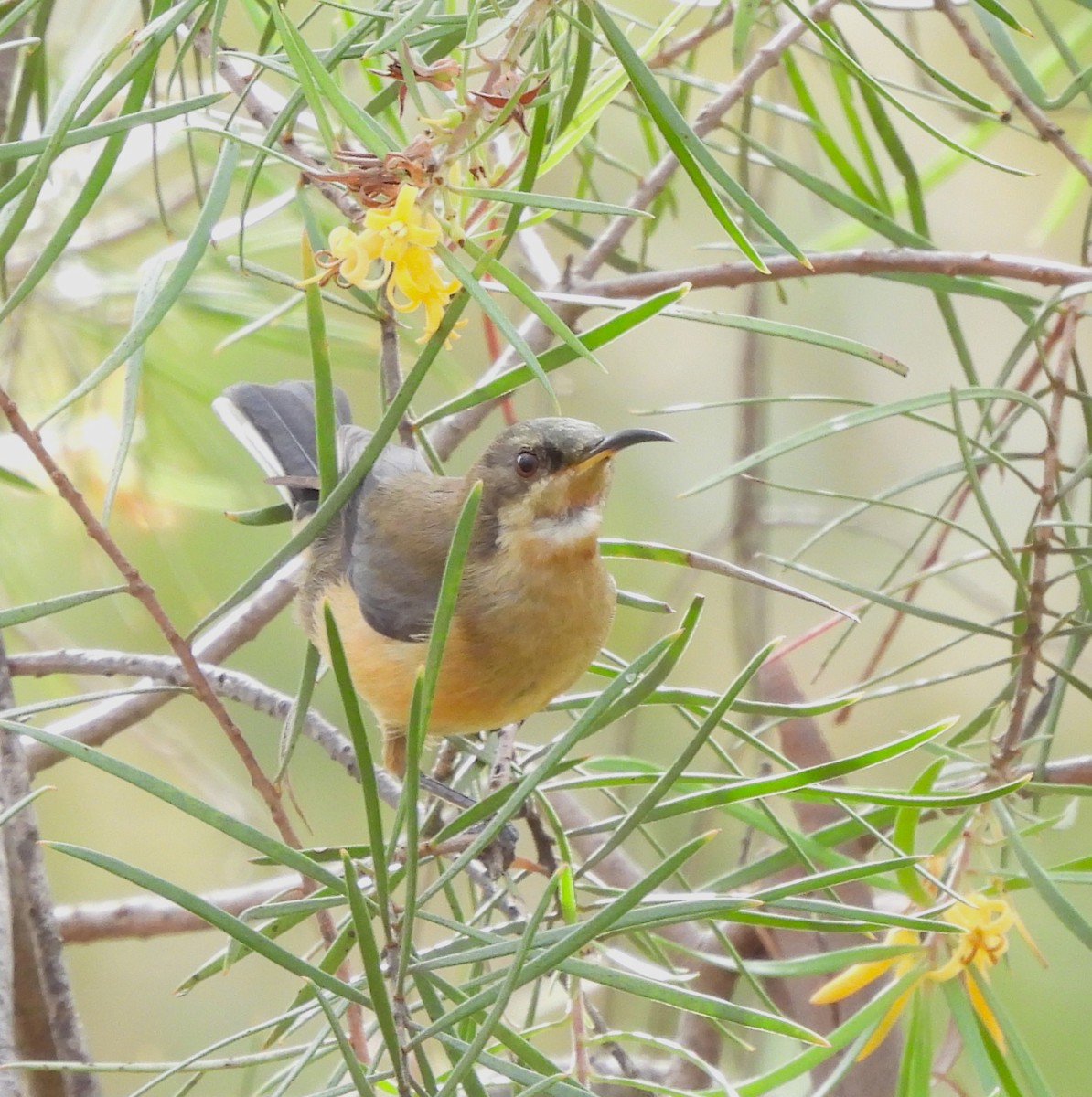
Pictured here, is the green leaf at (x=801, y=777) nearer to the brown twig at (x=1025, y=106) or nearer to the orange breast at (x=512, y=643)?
the brown twig at (x=1025, y=106)

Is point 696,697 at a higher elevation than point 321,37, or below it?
below

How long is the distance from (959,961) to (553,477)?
0.94 meters

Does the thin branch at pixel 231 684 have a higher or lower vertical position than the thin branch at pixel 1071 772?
higher

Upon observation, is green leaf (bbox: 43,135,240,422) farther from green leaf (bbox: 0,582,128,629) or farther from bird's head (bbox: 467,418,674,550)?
bird's head (bbox: 467,418,674,550)

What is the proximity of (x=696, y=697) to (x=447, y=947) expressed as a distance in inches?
11.4

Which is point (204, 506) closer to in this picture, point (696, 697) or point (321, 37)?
point (696, 697)

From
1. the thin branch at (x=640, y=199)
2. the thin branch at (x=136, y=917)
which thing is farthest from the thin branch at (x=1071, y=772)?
the thin branch at (x=136, y=917)

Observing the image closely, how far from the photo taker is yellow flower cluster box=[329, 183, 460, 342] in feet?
2.89

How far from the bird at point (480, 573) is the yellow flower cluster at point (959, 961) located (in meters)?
0.63

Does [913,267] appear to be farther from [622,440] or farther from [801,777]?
[801,777]

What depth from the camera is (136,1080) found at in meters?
3.07

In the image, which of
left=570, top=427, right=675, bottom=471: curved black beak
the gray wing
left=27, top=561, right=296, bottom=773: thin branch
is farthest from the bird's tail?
left=570, top=427, right=675, bottom=471: curved black beak

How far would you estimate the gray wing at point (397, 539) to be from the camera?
202cm

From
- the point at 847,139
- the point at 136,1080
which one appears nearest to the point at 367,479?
the point at 136,1080
